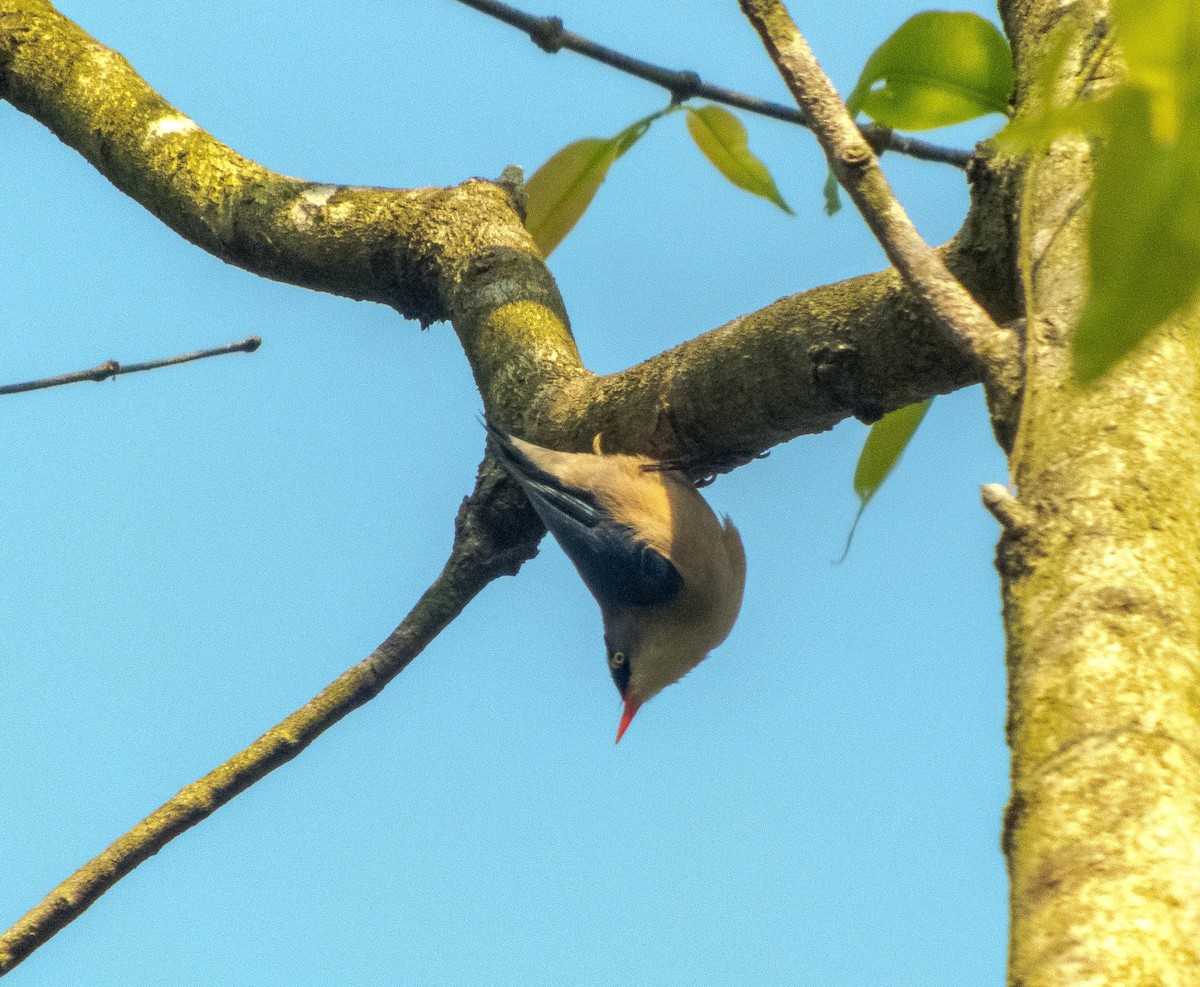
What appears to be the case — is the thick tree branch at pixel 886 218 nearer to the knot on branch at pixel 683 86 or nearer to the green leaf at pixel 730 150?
the knot on branch at pixel 683 86

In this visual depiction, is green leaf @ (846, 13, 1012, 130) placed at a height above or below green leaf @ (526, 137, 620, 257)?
below

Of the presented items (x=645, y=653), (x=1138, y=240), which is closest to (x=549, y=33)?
(x=645, y=653)

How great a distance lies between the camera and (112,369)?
2.61m

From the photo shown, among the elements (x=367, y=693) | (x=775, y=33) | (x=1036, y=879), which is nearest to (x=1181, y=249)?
(x=1036, y=879)

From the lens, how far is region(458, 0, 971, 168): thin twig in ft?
8.39

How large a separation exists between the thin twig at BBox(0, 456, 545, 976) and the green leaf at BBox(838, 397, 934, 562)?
79 cm

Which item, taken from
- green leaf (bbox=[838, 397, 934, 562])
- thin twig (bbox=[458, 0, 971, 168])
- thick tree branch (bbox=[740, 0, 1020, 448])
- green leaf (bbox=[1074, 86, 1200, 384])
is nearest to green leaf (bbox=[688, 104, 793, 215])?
thin twig (bbox=[458, 0, 971, 168])

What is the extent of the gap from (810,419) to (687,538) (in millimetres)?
784

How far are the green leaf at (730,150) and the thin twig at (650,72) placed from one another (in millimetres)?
120

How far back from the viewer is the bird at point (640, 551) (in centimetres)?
271

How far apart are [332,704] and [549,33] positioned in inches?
56.7

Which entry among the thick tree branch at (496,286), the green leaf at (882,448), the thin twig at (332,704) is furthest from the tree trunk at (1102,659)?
the thin twig at (332,704)

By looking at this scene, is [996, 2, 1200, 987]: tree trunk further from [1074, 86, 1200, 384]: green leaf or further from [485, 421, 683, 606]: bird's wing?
[485, 421, 683, 606]: bird's wing

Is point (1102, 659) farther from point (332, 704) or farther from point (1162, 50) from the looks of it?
point (332, 704)
